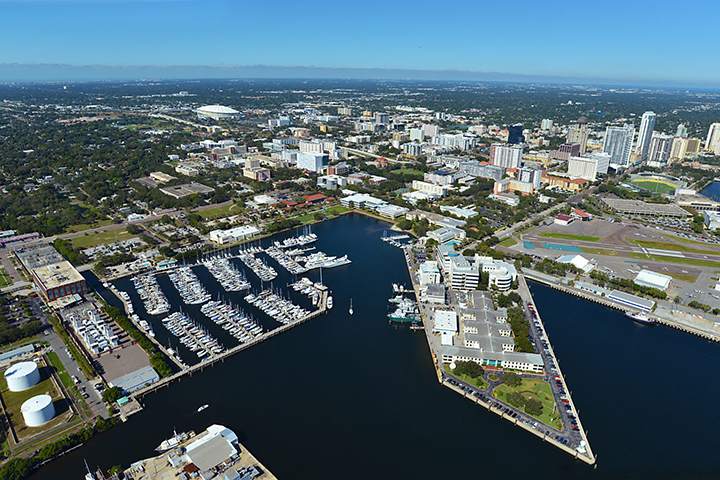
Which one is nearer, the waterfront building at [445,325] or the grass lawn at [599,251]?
the waterfront building at [445,325]

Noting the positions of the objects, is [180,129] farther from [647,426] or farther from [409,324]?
[647,426]

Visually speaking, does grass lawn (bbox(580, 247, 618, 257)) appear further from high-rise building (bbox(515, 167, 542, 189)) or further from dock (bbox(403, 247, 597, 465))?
high-rise building (bbox(515, 167, 542, 189))

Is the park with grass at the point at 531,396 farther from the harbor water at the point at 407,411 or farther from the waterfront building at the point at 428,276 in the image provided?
the waterfront building at the point at 428,276

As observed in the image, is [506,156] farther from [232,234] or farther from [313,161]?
[232,234]

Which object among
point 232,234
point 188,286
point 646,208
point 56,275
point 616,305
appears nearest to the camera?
Answer: point 56,275

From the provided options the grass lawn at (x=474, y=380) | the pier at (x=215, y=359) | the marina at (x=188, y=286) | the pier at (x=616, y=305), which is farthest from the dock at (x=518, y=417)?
the marina at (x=188, y=286)

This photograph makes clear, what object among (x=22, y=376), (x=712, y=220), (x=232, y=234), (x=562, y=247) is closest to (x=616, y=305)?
(x=562, y=247)
